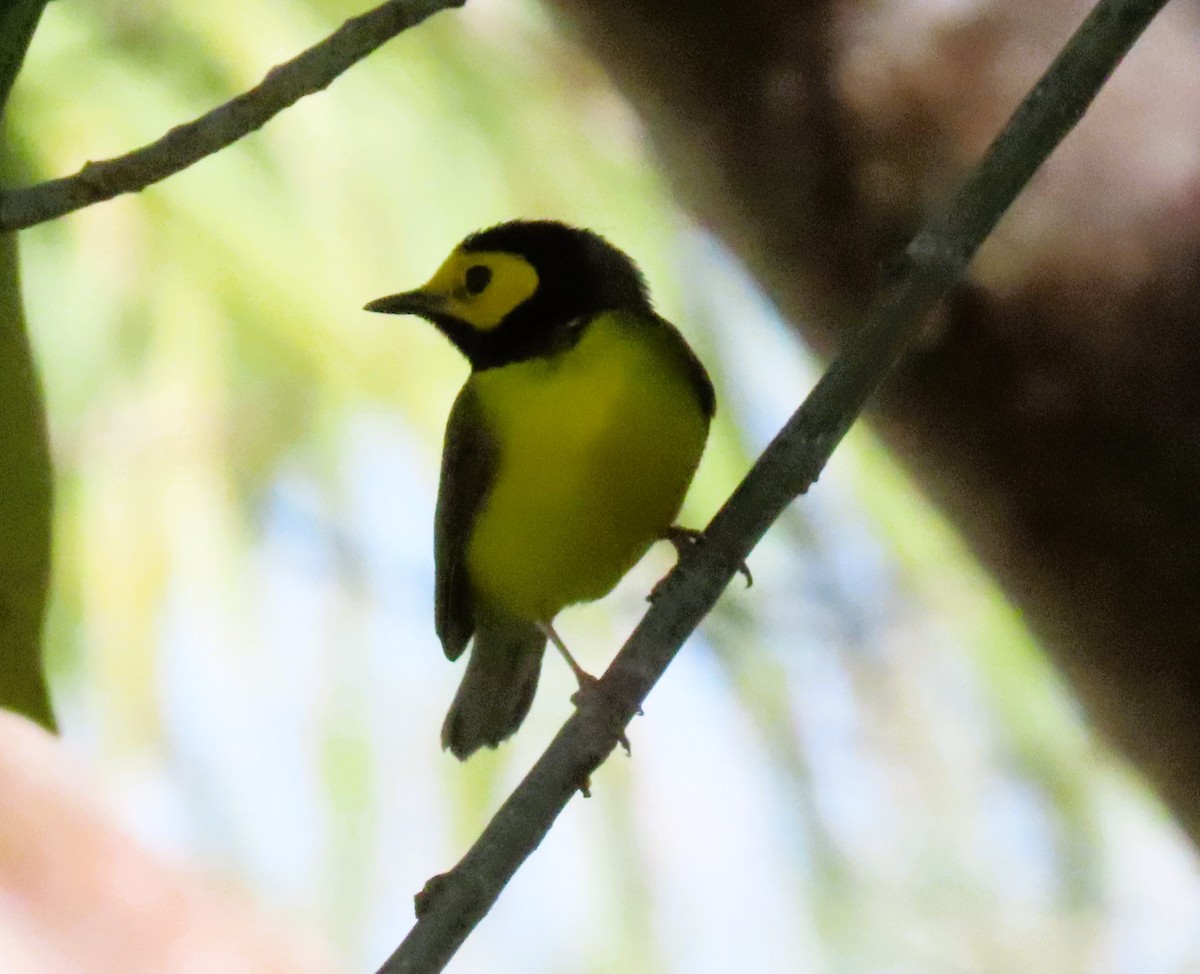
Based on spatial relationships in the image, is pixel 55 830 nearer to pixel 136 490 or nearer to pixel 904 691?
pixel 136 490

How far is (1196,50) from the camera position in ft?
4.46

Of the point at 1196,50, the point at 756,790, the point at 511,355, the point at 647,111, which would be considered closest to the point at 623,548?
the point at 511,355

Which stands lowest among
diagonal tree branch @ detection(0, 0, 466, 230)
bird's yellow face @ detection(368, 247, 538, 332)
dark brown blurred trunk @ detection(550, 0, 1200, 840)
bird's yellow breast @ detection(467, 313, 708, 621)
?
diagonal tree branch @ detection(0, 0, 466, 230)

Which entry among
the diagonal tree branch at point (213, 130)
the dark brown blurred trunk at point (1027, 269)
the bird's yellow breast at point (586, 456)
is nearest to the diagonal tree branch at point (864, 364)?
the bird's yellow breast at point (586, 456)

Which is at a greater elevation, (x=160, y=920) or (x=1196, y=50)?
(x=1196, y=50)

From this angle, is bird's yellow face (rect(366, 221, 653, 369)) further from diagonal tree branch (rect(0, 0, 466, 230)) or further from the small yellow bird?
diagonal tree branch (rect(0, 0, 466, 230))

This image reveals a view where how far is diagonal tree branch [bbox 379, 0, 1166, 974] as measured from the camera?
90 centimetres

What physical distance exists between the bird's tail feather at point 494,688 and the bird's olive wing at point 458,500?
0.05 meters

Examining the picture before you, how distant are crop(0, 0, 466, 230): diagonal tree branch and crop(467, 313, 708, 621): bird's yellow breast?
1.12 ft

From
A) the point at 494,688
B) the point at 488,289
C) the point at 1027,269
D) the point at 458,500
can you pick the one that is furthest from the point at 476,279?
the point at 1027,269

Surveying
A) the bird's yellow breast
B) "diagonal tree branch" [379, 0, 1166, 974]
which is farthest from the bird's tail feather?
"diagonal tree branch" [379, 0, 1166, 974]

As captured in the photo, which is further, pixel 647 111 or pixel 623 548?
pixel 647 111

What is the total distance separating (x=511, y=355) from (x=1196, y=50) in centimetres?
75

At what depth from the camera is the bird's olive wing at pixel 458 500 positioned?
116cm
